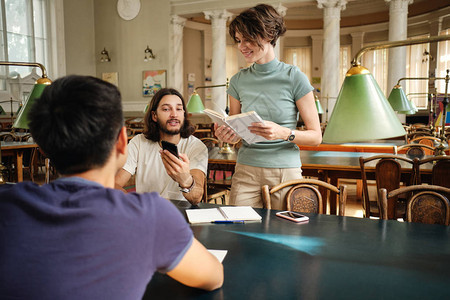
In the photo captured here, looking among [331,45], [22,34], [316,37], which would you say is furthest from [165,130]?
[316,37]

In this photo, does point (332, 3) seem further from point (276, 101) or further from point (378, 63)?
point (276, 101)

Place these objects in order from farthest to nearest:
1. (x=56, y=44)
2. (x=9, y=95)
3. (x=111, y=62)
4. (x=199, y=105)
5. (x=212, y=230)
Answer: (x=111, y=62) → (x=56, y=44) → (x=9, y=95) → (x=199, y=105) → (x=212, y=230)

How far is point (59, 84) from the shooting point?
0.75m

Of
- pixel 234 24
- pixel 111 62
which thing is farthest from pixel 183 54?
pixel 234 24

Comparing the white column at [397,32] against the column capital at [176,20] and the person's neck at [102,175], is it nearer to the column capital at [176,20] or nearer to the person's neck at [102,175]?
the column capital at [176,20]

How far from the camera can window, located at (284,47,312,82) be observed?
13.9 m

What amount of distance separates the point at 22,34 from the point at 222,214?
1126 cm

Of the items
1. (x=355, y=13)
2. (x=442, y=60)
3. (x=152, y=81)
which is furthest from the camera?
(x=355, y=13)

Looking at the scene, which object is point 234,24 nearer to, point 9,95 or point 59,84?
point 59,84

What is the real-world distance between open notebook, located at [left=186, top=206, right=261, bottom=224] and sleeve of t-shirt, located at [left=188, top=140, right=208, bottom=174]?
385 mm

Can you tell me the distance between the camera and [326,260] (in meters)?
1.18

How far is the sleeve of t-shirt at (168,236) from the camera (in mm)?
725

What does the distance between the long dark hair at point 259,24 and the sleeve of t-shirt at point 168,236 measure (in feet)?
4.20

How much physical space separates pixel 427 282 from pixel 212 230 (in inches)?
29.2
